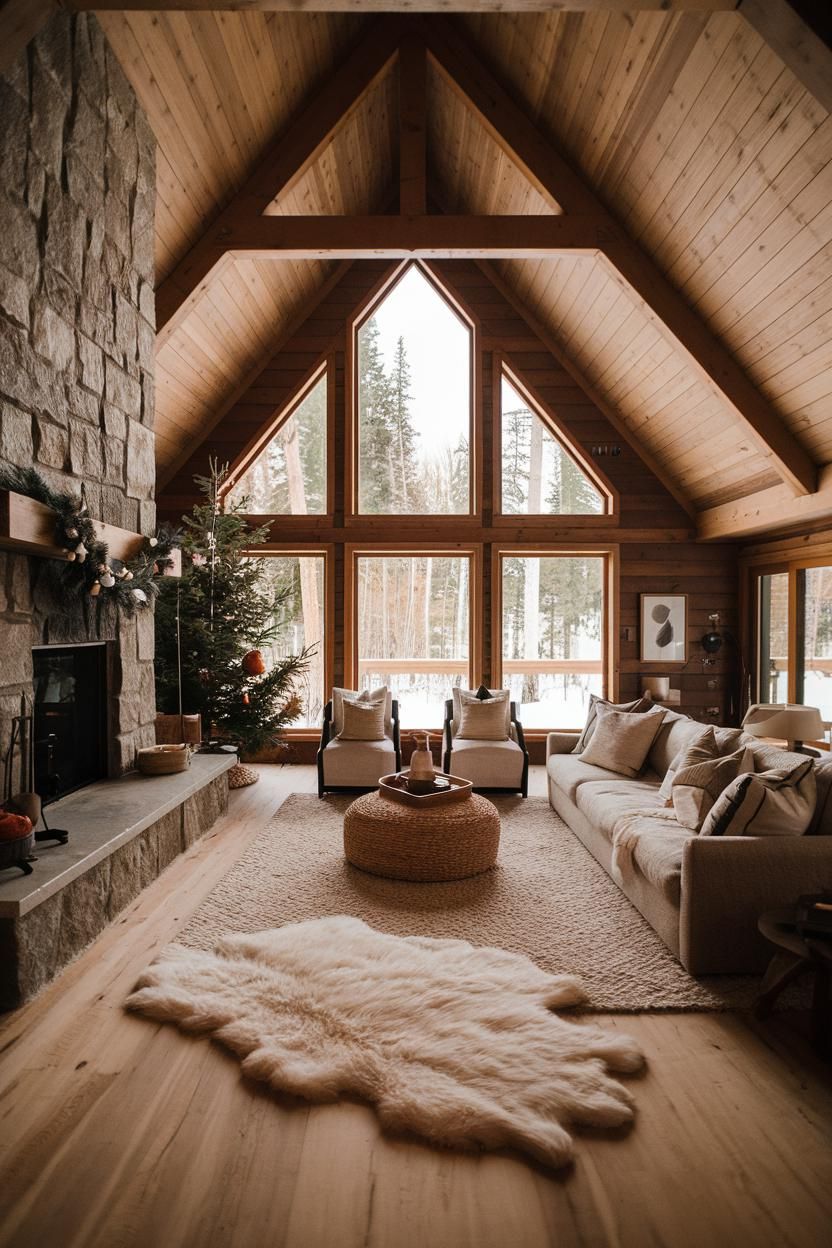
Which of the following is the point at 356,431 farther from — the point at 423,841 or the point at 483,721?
the point at 423,841

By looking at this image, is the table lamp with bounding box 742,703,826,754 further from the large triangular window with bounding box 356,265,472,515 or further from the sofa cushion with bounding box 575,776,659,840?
the large triangular window with bounding box 356,265,472,515

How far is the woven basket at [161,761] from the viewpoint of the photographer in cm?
438

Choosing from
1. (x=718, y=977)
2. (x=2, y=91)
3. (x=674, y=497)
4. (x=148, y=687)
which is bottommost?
(x=718, y=977)

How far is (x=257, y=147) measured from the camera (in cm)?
506

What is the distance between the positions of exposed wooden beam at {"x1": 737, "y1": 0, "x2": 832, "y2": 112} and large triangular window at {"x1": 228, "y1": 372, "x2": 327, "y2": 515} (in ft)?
17.1

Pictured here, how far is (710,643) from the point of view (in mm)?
7215

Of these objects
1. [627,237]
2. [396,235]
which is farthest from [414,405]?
[627,237]

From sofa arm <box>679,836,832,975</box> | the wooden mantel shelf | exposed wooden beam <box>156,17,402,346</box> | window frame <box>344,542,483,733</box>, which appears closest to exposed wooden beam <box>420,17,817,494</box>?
exposed wooden beam <box>156,17,402,346</box>

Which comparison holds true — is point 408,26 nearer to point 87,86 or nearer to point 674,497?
point 87,86

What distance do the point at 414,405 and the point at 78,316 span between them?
4.17 metres

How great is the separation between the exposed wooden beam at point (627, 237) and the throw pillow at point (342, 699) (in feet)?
11.4

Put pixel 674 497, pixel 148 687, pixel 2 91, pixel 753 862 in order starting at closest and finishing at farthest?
pixel 753 862 → pixel 2 91 → pixel 148 687 → pixel 674 497

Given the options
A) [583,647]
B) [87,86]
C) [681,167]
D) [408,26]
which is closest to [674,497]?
[583,647]

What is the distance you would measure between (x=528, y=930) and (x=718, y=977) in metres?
0.78
